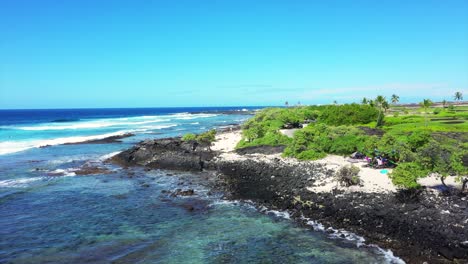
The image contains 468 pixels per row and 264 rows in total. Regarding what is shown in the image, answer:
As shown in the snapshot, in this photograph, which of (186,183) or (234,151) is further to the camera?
(234,151)

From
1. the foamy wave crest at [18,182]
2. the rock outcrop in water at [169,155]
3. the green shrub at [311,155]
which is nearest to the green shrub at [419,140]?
the green shrub at [311,155]

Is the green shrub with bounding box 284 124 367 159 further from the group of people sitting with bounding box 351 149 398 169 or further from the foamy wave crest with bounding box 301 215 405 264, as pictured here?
the foamy wave crest with bounding box 301 215 405 264

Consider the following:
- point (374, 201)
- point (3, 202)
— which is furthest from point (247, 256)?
point (3, 202)

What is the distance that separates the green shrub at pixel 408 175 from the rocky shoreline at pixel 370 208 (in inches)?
21.7

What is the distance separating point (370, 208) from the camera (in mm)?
→ 16594

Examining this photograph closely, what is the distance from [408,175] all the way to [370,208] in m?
2.79

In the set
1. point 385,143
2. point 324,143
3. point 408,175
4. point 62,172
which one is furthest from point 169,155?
point 408,175

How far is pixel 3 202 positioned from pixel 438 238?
80.8ft

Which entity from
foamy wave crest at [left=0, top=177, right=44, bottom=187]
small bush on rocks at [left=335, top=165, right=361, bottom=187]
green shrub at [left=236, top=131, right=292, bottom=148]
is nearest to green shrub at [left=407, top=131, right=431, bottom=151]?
small bush on rocks at [left=335, top=165, right=361, bottom=187]

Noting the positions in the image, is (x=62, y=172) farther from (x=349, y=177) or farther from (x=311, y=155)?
(x=349, y=177)

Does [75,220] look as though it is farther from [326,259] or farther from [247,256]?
[326,259]

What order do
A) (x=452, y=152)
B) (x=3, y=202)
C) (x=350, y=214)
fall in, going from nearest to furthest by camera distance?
1. (x=350, y=214)
2. (x=452, y=152)
3. (x=3, y=202)

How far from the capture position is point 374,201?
17.0m

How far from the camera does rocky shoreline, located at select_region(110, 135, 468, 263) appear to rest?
13.3 m
